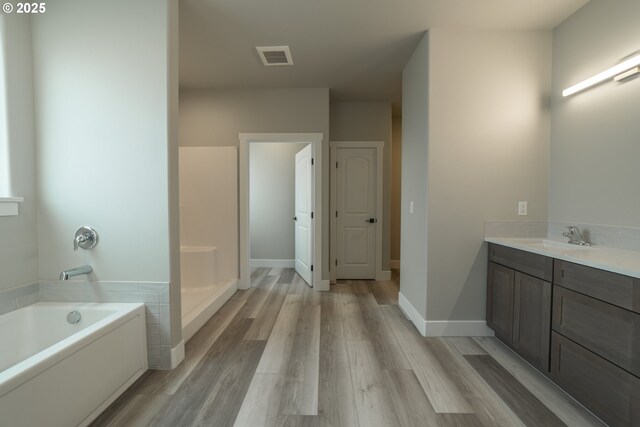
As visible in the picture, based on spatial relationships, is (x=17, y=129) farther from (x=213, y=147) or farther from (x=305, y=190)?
(x=305, y=190)

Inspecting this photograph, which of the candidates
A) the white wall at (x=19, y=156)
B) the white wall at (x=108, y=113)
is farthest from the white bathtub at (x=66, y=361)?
the white wall at (x=108, y=113)

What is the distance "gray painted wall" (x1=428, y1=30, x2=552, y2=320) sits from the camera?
269cm

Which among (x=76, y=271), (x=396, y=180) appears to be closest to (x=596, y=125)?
(x=396, y=180)

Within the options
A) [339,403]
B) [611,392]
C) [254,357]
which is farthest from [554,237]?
[254,357]

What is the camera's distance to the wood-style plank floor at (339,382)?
1.70 meters

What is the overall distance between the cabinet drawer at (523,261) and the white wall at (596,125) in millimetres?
563

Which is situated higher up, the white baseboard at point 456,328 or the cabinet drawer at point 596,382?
the cabinet drawer at point 596,382

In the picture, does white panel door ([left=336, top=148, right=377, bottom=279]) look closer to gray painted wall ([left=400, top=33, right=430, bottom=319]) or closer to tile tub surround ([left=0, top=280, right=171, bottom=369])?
gray painted wall ([left=400, top=33, right=430, bottom=319])

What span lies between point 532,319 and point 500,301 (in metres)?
0.41

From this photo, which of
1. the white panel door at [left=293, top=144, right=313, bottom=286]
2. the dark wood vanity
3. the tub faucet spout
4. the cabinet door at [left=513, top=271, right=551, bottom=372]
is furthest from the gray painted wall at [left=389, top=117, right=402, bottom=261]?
the tub faucet spout

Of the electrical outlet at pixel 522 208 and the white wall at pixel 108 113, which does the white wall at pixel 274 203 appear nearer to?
the white wall at pixel 108 113

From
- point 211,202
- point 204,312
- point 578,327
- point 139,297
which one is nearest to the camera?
point 578,327

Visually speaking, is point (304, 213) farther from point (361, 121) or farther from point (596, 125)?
point (596, 125)

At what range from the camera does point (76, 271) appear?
81.4 inches
